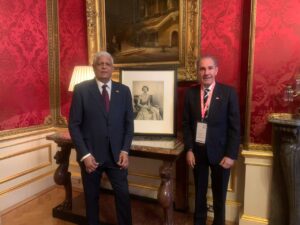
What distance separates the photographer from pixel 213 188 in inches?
79.0

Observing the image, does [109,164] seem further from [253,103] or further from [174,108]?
[253,103]

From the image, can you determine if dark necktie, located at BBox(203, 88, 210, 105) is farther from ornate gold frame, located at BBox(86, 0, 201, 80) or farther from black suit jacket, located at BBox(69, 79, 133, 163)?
black suit jacket, located at BBox(69, 79, 133, 163)

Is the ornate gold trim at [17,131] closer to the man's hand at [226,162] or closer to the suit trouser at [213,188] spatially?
the suit trouser at [213,188]

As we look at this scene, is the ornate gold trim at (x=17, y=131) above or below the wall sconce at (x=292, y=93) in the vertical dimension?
below

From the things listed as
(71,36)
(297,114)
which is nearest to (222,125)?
(297,114)

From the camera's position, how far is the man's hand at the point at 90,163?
182 centimetres

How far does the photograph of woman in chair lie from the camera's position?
2280 mm

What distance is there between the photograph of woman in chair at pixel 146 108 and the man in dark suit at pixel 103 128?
37 centimetres

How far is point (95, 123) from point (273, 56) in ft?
4.48

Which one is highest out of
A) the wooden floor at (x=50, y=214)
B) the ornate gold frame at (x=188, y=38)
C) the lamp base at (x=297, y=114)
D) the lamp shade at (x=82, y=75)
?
the ornate gold frame at (x=188, y=38)

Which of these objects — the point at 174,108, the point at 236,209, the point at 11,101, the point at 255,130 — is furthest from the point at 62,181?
the point at 255,130

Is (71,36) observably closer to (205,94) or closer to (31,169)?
(31,169)

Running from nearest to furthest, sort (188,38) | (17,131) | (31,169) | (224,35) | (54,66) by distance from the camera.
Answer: (224,35) → (188,38) → (17,131) → (31,169) → (54,66)

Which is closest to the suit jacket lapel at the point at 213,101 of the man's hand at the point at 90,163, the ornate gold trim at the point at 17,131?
the man's hand at the point at 90,163
